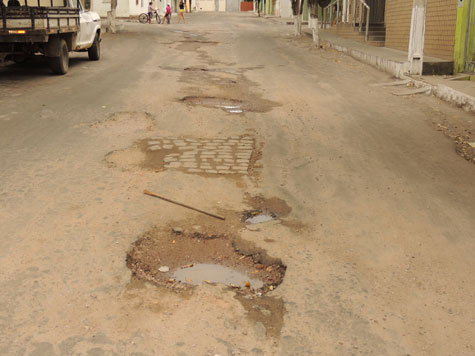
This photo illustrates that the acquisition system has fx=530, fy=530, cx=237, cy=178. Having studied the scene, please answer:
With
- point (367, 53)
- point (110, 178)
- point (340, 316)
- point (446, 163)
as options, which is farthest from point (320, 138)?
point (367, 53)

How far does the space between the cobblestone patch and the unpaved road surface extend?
0.09ft

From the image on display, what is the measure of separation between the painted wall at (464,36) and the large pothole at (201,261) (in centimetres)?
1073

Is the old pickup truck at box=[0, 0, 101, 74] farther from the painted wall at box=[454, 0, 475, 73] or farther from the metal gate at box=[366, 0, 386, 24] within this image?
the metal gate at box=[366, 0, 386, 24]

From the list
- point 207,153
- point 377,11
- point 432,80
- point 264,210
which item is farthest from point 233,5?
point 264,210

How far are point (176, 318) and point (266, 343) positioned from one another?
1.80 ft

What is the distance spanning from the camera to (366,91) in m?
11.3

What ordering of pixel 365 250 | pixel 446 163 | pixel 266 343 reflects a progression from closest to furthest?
pixel 266 343, pixel 365 250, pixel 446 163

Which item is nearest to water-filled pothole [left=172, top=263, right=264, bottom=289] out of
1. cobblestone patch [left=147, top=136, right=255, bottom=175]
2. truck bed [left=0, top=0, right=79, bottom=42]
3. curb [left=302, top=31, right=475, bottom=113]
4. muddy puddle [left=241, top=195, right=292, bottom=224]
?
muddy puddle [left=241, top=195, right=292, bottom=224]

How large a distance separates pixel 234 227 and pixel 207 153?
213cm

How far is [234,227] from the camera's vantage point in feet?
14.4

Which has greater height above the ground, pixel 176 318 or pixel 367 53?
pixel 367 53

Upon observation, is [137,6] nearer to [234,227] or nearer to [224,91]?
[224,91]

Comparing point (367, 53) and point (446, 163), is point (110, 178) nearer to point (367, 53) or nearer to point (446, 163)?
point (446, 163)

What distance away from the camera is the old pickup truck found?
1071 cm
